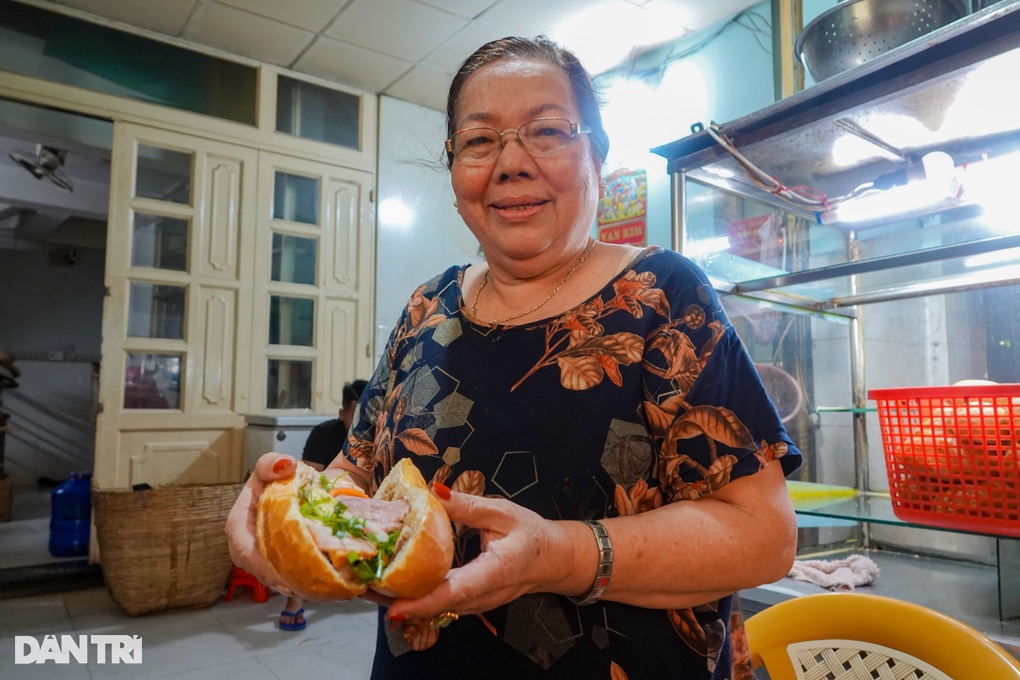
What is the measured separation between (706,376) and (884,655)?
774 mm

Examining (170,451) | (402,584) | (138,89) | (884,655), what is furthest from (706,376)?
(138,89)

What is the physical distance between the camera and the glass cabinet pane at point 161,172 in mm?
4348

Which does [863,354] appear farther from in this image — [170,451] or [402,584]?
[170,451]

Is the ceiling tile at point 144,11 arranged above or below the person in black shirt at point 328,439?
above

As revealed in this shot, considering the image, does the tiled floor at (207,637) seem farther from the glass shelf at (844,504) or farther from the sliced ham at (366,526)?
the sliced ham at (366,526)

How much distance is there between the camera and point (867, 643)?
1.23 m

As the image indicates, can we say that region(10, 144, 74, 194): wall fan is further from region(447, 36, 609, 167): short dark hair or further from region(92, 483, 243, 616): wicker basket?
region(447, 36, 609, 167): short dark hair

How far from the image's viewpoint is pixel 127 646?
3.05m

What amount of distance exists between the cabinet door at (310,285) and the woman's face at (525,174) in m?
→ 3.90

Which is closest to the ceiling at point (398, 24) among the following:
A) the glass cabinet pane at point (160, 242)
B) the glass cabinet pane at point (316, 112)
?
the glass cabinet pane at point (316, 112)

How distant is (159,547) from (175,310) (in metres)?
1.64

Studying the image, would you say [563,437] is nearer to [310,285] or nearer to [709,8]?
[709,8]

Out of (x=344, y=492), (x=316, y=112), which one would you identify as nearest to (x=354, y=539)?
(x=344, y=492)

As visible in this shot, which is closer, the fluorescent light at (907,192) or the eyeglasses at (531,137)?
the eyeglasses at (531,137)
